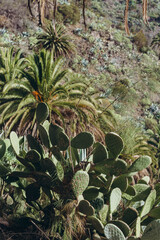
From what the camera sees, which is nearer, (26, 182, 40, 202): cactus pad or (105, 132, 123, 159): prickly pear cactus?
(105, 132, 123, 159): prickly pear cactus

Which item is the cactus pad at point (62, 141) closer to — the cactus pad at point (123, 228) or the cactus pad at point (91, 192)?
the cactus pad at point (91, 192)

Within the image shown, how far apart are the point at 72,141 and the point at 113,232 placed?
44 cm

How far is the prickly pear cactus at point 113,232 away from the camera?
3.37 feet

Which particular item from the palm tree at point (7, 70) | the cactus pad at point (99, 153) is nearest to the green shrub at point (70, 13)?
the palm tree at point (7, 70)

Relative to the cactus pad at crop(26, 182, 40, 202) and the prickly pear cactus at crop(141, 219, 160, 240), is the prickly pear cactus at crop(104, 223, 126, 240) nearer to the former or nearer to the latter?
the prickly pear cactus at crop(141, 219, 160, 240)

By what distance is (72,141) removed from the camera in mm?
1271

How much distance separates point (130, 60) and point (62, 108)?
14.6 meters

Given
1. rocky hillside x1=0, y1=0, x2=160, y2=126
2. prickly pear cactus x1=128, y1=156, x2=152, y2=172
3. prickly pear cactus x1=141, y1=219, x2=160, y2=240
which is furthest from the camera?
rocky hillside x1=0, y1=0, x2=160, y2=126

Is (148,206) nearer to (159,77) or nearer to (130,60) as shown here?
(159,77)

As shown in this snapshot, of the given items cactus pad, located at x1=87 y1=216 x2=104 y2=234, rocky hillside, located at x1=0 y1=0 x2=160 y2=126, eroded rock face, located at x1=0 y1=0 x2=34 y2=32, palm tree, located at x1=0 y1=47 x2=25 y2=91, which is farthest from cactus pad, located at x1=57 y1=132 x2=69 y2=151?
eroded rock face, located at x1=0 y1=0 x2=34 y2=32

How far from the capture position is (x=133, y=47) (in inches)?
826

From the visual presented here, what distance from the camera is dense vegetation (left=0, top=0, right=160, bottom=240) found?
120 cm

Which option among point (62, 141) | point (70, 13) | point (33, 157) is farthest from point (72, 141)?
point (70, 13)

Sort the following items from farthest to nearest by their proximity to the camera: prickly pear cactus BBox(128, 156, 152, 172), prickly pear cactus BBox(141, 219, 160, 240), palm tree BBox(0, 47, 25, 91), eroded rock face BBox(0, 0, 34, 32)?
eroded rock face BBox(0, 0, 34, 32)
palm tree BBox(0, 47, 25, 91)
prickly pear cactus BBox(128, 156, 152, 172)
prickly pear cactus BBox(141, 219, 160, 240)
